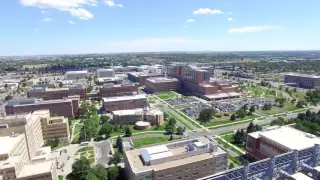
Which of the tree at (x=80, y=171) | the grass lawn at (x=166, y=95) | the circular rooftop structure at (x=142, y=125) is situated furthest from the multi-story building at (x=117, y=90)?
the tree at (x=80, y=171)

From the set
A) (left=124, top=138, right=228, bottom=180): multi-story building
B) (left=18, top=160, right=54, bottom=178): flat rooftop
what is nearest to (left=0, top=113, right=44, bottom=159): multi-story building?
(left=18, top=160, right=54, bottom=178): flat rooftop

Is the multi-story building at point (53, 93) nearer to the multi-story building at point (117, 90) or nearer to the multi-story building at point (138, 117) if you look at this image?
the multi-story building at point (117, 90)

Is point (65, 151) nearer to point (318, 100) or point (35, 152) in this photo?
point (35, 152)

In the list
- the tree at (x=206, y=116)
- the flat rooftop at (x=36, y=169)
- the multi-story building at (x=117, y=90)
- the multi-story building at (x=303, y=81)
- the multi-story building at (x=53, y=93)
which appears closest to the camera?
the flat rooftop at (x=36, y=169)

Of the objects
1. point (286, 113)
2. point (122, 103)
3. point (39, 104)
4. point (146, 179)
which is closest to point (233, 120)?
point (286, 113)

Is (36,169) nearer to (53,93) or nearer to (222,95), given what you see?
(53,93)
